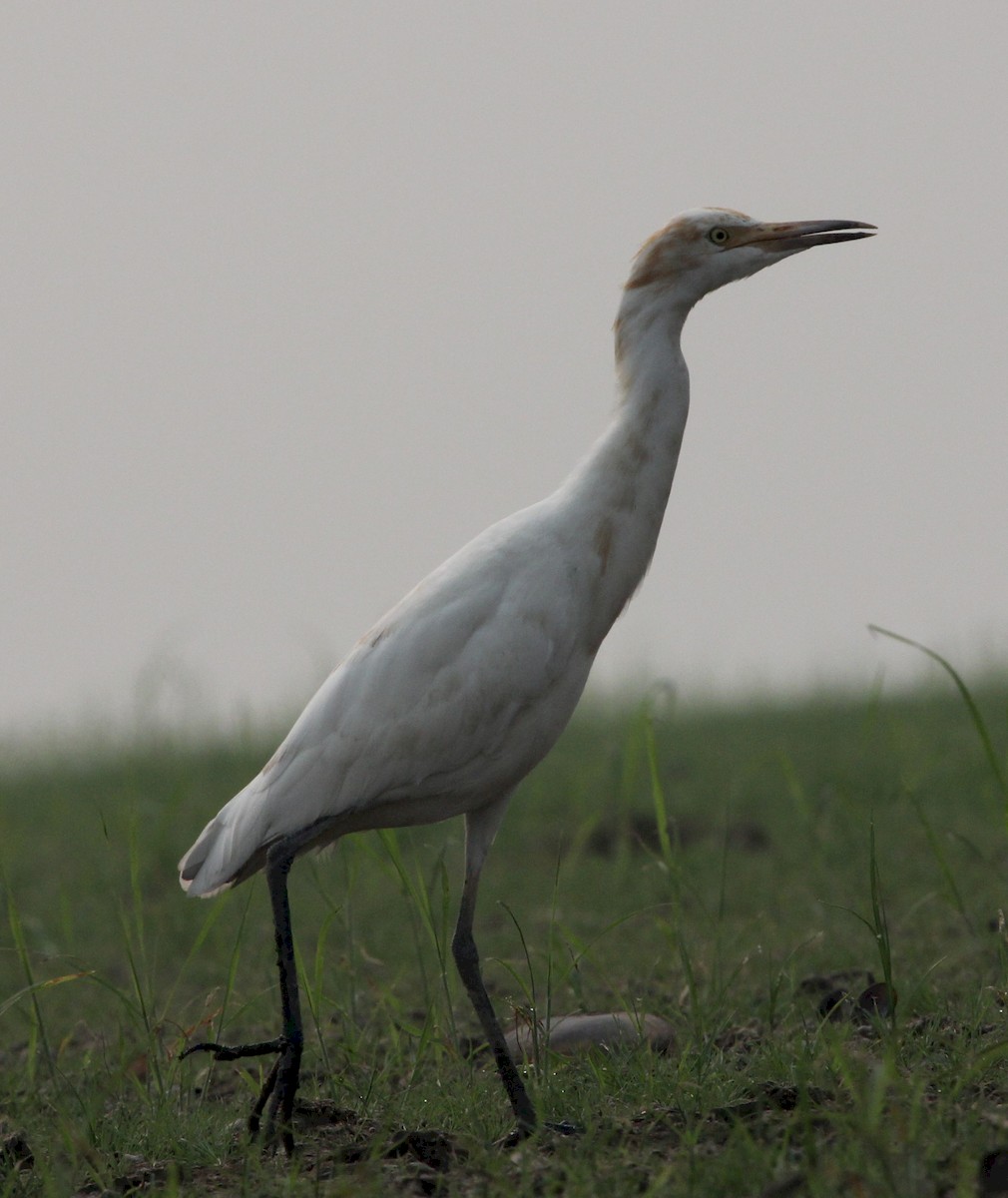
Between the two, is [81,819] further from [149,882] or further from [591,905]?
[591,905]

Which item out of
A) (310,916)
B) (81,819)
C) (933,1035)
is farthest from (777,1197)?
(81,819)

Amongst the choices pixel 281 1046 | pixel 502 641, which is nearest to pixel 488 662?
pixel 502 641

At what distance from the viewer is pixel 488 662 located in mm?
3705

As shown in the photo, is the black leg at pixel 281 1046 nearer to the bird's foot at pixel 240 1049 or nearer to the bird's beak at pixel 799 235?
the bird's foot at pixel 240 1049

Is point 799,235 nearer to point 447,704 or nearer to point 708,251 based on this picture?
point 708,251

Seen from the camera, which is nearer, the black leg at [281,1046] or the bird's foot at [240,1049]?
the black leg at [281,1046]

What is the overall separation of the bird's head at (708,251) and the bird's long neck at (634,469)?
0.23 feet

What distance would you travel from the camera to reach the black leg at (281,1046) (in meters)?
3.49

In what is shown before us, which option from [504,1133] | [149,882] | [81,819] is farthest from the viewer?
[81,819]

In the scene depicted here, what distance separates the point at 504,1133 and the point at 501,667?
43.0 inches

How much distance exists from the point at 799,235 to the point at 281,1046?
8.41 feet

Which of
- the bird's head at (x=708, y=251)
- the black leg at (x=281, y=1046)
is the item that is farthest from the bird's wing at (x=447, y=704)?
the bird's head at (x=708, y=251)

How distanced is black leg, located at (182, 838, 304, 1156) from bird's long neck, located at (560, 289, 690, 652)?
3.32ft

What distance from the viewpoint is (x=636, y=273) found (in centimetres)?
403
